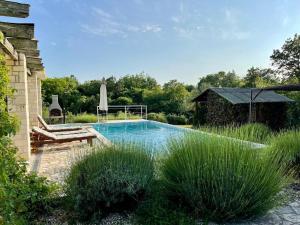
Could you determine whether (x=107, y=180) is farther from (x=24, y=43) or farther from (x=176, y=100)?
(x=176, y=100)

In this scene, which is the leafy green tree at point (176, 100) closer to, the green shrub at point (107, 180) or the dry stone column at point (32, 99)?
the dry stone column at point (32, 99)

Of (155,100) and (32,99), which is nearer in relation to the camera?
(32,99)

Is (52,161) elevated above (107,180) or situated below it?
below

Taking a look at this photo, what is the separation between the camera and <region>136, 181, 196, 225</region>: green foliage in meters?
3.26

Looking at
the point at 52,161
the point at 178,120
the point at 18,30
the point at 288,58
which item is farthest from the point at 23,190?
the point at 288,58

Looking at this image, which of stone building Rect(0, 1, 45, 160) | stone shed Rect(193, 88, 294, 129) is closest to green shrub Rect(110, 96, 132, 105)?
stone shed Rect(193, 88, 294, 129)

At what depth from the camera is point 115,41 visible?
2119cm

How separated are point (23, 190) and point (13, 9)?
8.20ft

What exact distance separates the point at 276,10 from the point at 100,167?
1390 cm

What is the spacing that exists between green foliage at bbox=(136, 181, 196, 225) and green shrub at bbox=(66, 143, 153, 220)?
0.51 feet

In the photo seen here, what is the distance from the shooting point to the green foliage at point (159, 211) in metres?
3.26

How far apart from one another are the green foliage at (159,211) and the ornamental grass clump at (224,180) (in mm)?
170

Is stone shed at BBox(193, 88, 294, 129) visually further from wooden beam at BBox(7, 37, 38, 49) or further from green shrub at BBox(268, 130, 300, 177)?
wooden beam at BBox(7, 37, 38, 49)

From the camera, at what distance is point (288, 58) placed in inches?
1091
